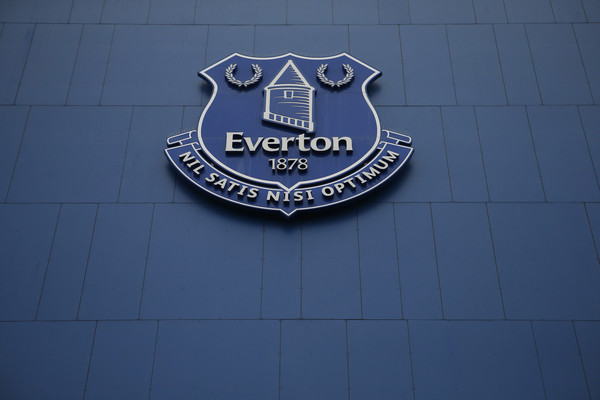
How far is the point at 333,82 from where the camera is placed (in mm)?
10203

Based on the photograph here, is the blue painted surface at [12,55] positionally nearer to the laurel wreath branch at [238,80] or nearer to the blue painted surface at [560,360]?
the laurel wreath branch at [238,80]

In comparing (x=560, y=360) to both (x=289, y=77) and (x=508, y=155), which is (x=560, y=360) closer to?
(x=508, y=155)

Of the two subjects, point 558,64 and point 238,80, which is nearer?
point 238,80

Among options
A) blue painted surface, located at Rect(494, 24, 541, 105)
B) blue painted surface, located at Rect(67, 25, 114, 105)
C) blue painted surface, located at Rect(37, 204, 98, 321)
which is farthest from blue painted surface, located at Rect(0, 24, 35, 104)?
blue painted surface, located at Rect(494, 24, 541, 105)

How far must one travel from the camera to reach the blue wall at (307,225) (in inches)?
310

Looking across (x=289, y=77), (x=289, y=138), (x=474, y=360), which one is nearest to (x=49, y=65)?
(x=289, y=77)

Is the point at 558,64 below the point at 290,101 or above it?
above

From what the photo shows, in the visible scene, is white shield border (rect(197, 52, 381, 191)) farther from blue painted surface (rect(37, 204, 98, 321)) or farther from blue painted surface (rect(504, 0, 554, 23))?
blue painted surface (rect(504, 0, 554, 23))

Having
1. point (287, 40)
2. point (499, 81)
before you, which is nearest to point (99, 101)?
point (287, 40)

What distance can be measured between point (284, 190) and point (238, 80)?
2.46 meters

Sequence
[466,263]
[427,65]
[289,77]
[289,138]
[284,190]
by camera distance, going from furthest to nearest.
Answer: [427,65], [289,77], [289,138], [284,190], [466,263]

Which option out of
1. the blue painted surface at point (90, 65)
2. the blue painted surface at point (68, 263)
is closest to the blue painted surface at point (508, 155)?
the blue painted surface at point (68, 263)

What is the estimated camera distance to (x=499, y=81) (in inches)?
410

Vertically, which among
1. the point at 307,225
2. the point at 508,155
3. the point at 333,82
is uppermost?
the point at 333,82
